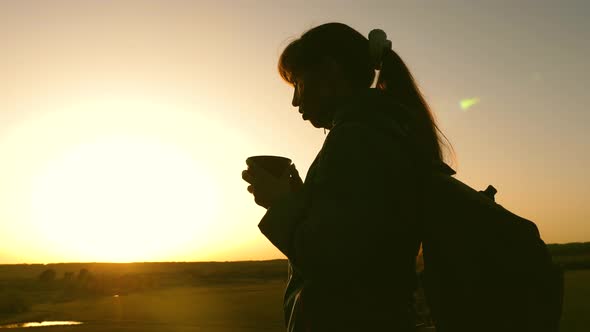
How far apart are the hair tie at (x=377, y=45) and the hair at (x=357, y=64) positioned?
0.09 feet

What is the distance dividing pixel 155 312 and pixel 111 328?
3171 millimetres

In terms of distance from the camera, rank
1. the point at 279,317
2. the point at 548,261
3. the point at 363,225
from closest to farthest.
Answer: the point at 363,225 → the point at 548,261 → the point at 279,317

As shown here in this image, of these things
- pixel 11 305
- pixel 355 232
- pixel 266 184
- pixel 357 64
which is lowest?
pixel 11 305

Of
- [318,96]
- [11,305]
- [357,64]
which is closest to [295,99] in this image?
[318,96]

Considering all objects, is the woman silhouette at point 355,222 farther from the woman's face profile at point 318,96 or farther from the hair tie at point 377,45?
the hair tie at point 377,45

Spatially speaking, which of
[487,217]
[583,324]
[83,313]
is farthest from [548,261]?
[83,313]

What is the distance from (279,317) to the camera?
1366 centimetres

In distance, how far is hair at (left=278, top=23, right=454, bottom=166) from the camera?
7.68 feet

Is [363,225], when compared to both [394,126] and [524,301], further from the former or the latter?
[524,301]

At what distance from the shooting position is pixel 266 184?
6.85ft

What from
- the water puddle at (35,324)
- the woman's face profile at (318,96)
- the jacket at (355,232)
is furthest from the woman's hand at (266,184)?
the water puddle at (35,324)

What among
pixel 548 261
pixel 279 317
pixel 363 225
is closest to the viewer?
pixel 363 225

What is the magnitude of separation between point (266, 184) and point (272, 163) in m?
0.15

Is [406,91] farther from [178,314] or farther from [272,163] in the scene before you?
[178,314]
